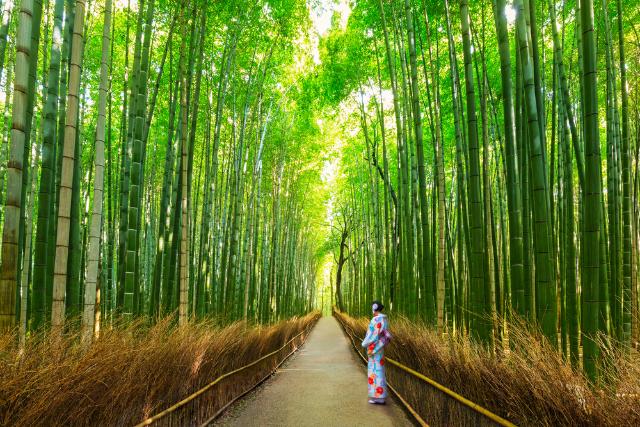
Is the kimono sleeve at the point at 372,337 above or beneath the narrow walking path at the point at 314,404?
above

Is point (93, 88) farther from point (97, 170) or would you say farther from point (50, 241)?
point (97, 170)

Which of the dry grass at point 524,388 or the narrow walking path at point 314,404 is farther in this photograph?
the narrow walking path at point 314,404

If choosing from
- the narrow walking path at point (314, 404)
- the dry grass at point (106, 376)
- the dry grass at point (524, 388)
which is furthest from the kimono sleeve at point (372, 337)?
the dry grass at point (106, 376)

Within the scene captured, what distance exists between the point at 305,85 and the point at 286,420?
287 inches

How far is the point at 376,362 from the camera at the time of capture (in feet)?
15.1

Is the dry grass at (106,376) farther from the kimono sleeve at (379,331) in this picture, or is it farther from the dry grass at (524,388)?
the dry grass at (524,388)

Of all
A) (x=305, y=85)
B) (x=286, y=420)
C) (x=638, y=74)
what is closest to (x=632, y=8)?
(x=638, y=74)

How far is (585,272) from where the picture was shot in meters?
2.43

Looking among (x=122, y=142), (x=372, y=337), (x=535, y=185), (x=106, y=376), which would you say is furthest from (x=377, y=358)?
(x=122, y=142)

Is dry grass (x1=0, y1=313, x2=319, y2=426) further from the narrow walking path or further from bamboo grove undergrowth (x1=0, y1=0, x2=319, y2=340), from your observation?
the narrow walking path

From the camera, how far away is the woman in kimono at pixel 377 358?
454 centimetres

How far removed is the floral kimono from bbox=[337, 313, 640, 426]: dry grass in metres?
0.61

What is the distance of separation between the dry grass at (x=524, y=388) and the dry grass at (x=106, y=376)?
6.25 ft

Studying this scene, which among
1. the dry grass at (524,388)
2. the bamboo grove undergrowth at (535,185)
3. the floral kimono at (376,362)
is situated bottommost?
the floral kimono at (376,362)
